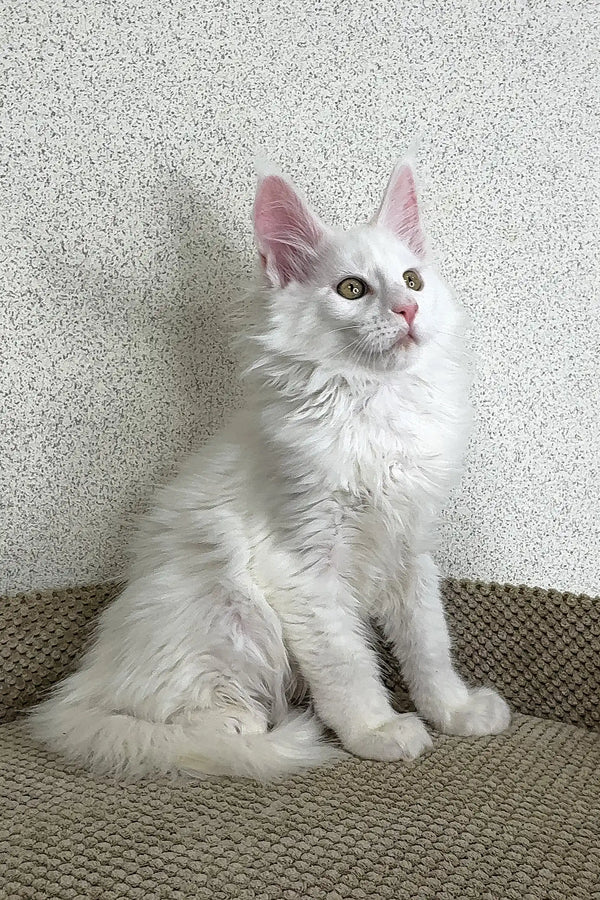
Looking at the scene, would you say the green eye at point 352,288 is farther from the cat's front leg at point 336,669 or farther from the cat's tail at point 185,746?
the cat's tail at point 185,746

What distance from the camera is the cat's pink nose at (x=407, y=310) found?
3.23 feet

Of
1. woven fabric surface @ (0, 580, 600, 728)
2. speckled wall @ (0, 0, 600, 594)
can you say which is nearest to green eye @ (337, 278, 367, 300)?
speckled wall @ (0, 0, 600, 594)

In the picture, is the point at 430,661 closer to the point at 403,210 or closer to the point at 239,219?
the point at 403,210

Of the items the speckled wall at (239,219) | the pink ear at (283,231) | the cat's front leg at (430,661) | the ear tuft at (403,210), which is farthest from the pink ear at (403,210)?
the cat's front leg at (430,661)

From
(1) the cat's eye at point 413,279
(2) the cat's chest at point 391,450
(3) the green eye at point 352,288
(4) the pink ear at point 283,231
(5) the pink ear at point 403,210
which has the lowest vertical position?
(2) the cat's chest at point 391,450

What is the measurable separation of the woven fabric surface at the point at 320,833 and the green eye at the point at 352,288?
23.0 inches

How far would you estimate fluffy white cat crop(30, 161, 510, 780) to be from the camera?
100 cm

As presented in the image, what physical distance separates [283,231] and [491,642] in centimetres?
71

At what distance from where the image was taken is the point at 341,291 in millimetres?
1033

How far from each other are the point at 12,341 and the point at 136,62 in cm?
50

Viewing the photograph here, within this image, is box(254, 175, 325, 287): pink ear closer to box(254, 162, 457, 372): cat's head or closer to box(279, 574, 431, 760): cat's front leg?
box(254, 162, 457, 372): cat's head

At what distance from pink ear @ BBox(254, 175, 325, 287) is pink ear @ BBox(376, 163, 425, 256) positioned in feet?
0.38

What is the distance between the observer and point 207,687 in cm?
102

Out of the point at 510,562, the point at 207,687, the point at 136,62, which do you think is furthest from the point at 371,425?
the point at 136,62
